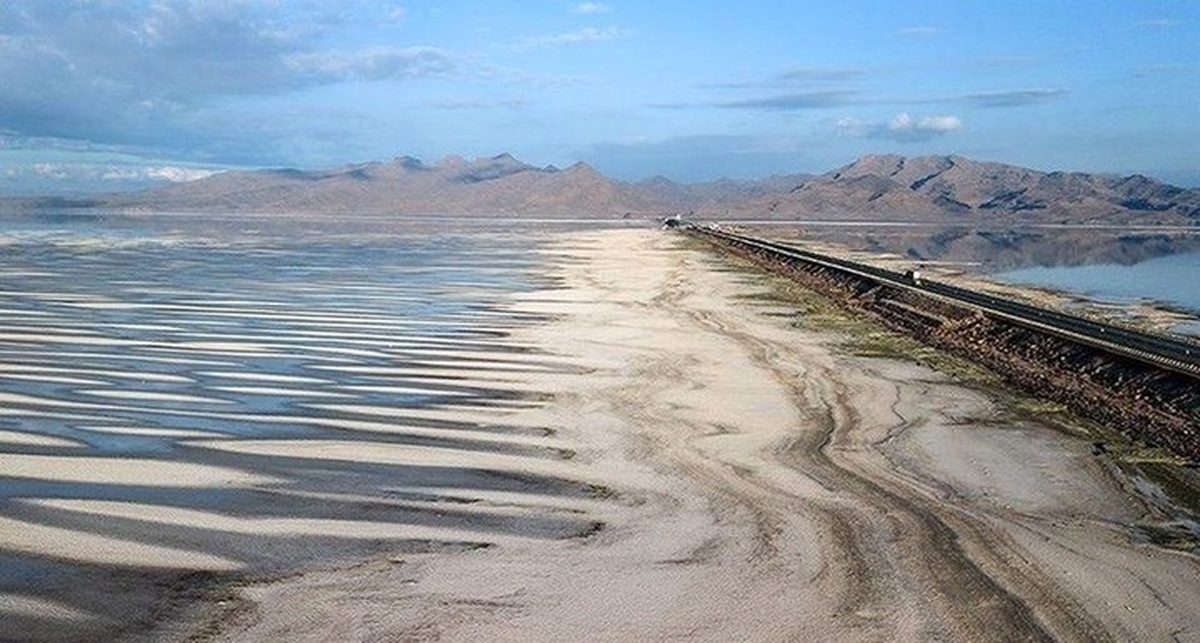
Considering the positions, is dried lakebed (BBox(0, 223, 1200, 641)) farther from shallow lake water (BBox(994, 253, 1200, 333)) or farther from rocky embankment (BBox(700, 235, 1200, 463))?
shallow lake water (BBox(994, 253, 1200, 333))

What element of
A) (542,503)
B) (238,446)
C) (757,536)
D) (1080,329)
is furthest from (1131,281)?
(238,446)

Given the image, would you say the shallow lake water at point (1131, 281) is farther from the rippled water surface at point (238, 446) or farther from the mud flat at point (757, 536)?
the rippled water surface at point (238, 446)

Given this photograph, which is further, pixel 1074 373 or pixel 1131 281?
pixel 1131 281

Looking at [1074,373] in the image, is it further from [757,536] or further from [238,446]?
[238,446]

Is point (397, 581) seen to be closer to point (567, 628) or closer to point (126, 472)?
point (567, 628)

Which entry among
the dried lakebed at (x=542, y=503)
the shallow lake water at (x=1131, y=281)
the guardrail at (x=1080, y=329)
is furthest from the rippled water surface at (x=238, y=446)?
the shallow lake water at (x=1131, y=281)

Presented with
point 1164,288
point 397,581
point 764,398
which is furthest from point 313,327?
point 1164,288
